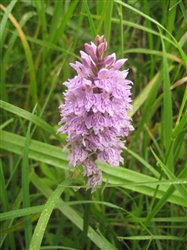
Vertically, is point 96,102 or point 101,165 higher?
point 96,102

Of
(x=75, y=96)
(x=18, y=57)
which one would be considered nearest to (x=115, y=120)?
(x=75, y=96)

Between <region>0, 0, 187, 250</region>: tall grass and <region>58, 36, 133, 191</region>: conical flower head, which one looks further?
<region>0, 0, 187, 250</region>: tall grass

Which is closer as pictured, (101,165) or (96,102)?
(96,102)

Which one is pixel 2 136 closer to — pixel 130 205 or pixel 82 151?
pixel 82 151

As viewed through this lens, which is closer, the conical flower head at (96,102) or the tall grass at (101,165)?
the conical flower head at (96,102)
